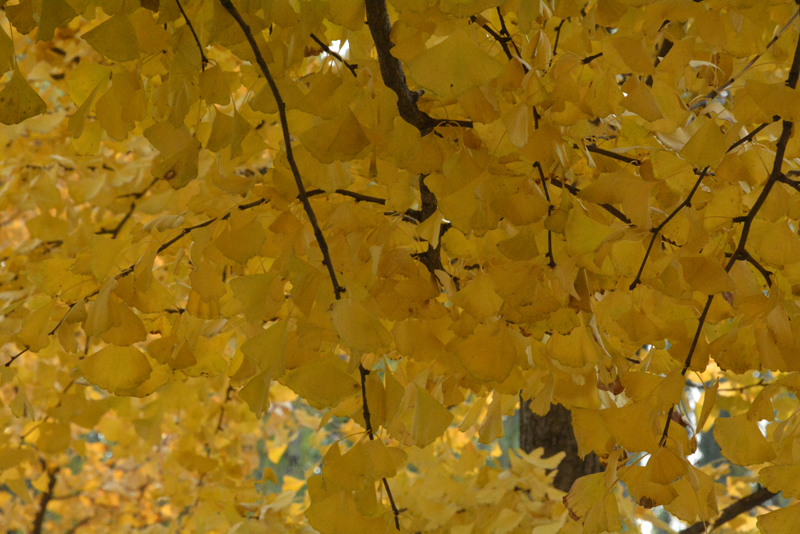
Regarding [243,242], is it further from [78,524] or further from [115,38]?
[78,524]

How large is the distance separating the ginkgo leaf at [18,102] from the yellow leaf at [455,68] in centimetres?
29

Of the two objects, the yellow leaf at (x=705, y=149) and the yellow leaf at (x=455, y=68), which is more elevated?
the yellow leaf at (x=455, y=68)

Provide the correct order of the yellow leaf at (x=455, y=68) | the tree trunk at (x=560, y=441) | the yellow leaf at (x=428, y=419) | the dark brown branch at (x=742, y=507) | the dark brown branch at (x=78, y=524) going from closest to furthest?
the yellow leaf at (x=455, y=68) < the yellow leaf at (x=428, y=419) < the dark brown branch at (x=742, y=507) < the tree trunk at (x=560, y=441) < the dark brown branch at (x=78, y=524)

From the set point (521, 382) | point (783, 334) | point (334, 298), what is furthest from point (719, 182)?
point (334, 298)

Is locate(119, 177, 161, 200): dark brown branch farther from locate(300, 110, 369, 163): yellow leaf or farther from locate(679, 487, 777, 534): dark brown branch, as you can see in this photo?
locate(679, 487, 777, 534): dark brown branch

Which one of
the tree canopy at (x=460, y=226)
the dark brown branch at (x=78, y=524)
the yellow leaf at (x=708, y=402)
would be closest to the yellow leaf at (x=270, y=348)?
the tree canopy at (x=460, y=226)

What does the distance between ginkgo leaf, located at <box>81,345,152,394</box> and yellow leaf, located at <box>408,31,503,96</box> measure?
39 cm

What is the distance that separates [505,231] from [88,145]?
17.1 inches

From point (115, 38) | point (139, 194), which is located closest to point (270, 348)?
point (115, 38)

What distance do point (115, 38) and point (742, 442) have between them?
0.61m

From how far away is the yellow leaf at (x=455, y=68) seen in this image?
1.28ft

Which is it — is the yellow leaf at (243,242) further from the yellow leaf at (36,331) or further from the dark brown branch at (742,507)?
the dark brown branch at (742,507)

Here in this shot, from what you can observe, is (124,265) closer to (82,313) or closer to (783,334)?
(82,313)

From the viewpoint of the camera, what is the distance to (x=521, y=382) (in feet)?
2.17
